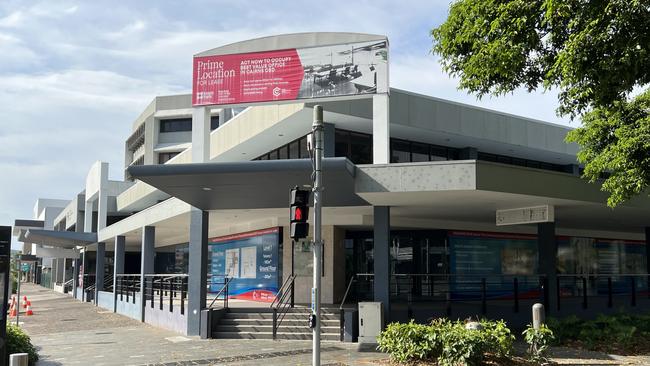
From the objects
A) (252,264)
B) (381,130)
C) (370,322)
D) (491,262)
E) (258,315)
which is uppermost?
(381,130)

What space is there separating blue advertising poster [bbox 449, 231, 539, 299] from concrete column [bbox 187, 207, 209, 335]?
10465 millimetres

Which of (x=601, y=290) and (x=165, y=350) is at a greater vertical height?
(x=601, y=290)

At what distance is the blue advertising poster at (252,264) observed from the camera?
2520cm

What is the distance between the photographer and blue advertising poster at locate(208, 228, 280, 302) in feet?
82.7

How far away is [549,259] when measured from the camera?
65.0 ft

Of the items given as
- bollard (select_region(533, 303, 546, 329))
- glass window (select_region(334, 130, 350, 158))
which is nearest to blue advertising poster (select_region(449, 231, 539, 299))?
glass window (select_region(334, 130, 350, 158))

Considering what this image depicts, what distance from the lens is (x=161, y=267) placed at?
181 feet

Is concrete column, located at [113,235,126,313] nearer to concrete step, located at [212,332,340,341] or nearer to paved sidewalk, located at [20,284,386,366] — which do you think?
paved sidewalk, located at [20,284,386,366]

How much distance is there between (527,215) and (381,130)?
5.46 m

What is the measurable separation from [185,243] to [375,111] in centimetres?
2903

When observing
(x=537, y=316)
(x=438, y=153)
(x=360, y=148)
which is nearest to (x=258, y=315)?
(x=360, y=148)

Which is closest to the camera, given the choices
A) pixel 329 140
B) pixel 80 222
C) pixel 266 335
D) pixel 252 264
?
pixel 266 335

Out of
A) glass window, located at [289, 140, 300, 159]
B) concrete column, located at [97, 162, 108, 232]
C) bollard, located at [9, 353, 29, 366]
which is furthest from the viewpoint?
concrete column, located at [97, 162, 108, 232]

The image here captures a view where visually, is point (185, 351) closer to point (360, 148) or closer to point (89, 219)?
point (360, 148)
